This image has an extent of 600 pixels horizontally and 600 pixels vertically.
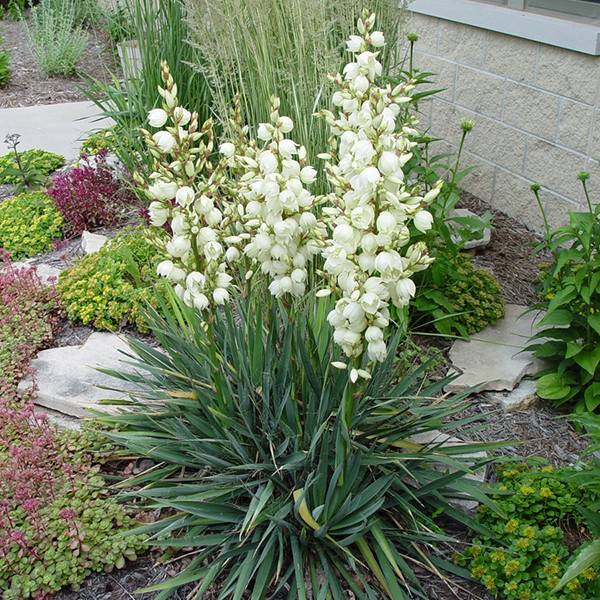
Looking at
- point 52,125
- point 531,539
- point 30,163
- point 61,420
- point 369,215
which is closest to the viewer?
point 369,215

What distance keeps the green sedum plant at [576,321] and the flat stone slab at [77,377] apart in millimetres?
1816

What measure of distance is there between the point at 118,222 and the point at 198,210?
2883mm

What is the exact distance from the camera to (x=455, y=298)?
3.62 metres

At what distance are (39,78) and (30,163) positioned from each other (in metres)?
3.23

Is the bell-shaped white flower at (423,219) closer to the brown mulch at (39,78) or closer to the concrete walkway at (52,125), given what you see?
the concrete walkway at (52,125)

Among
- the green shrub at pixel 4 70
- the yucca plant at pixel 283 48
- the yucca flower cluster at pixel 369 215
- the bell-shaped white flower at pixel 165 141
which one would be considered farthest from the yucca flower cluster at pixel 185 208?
the green shrub at pixel 4 70

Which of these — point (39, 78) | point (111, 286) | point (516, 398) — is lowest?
point (516, 398)

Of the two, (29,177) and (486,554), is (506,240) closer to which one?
(486,554)

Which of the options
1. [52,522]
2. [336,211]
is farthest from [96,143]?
[336,211]

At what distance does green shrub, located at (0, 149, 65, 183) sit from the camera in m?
5.43

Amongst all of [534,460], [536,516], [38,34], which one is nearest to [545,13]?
[534,460]

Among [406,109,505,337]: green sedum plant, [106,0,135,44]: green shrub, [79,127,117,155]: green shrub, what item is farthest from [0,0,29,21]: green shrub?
[406,109,505,337]: green sedum plant

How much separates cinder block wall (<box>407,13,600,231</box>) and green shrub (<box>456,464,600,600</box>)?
2.13 metres

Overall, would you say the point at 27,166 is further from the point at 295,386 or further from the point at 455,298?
the point at 295,386
